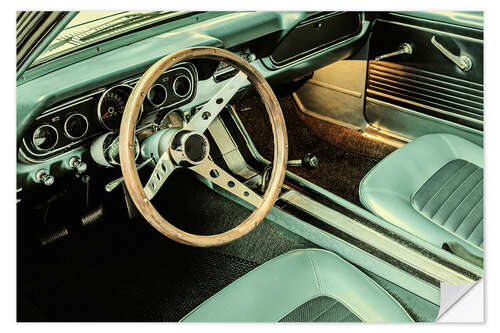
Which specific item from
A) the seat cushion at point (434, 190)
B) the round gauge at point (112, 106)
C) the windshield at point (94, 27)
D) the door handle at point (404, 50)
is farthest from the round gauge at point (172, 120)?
the door handle at point (404, 50)

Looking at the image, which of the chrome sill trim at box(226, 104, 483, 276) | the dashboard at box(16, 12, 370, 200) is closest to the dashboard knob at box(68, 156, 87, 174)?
the dashboard at box(16, 12, 370, 200)

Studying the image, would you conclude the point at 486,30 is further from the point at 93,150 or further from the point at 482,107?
the point at 93,150

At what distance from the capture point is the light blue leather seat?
1.12 m

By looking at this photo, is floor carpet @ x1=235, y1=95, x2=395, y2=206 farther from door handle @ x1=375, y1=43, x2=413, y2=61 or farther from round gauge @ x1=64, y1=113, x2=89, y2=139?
round gauge @ x1=64, y1=113, x2=89, y2=139

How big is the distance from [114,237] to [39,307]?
29 centimetres

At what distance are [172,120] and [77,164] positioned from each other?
0.87 ft

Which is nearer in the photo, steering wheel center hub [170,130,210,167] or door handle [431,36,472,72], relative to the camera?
steering wheel center hub [170,130,210,167]

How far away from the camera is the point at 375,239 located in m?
1.34

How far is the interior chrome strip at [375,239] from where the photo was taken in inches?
49.1

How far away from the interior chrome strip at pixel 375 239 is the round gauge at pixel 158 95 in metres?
0.50

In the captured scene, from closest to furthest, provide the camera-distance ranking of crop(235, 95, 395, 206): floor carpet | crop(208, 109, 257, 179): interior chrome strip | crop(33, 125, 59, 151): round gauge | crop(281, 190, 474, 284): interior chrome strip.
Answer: crop(33, 125, 59, 151): round gauge → crop(281, 190, 474, 284): interior chrome strip → crop(208, 109, 257, 179): interior chrome strip → crop(235, 95, 395, 206): floor carpet

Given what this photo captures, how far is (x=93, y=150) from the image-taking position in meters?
1.12
